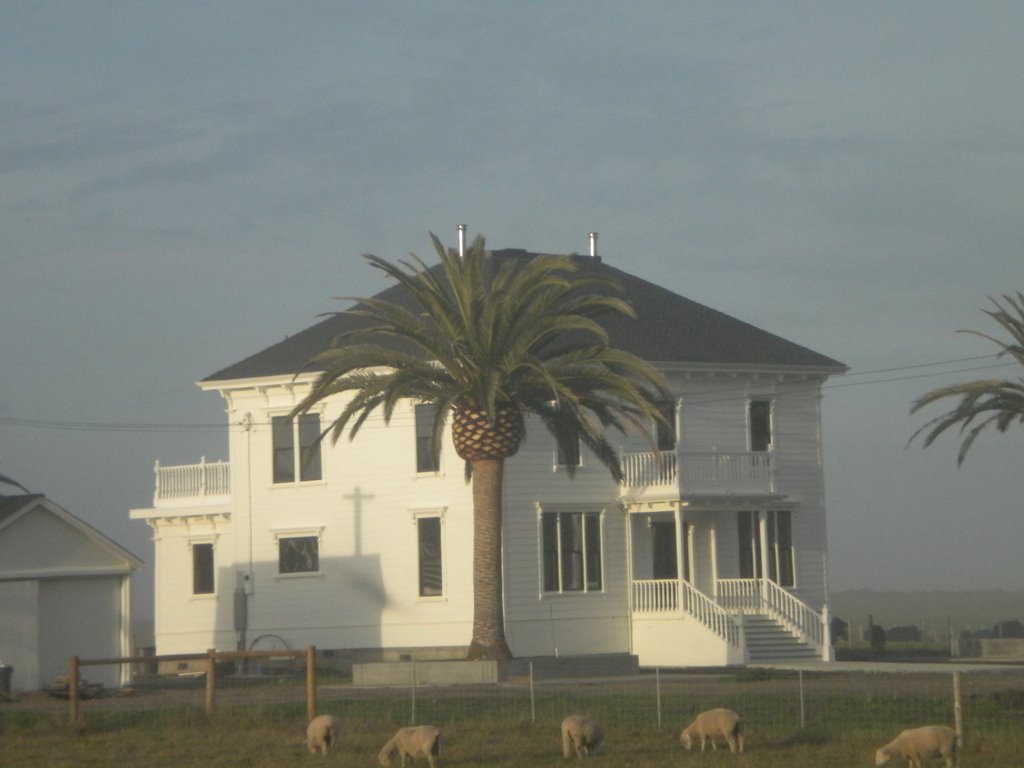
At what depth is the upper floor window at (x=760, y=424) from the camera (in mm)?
47656

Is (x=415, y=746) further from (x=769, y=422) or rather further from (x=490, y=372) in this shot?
(x=769, y=422)

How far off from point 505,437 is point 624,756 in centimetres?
1882

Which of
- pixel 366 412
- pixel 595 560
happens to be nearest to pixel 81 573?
pixel 366 412

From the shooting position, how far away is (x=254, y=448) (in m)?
47.7

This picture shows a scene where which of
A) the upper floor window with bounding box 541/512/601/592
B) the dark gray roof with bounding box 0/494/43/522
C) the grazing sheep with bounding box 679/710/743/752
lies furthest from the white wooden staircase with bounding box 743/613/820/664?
the grazing sheep with bounding box 679/710/743/752

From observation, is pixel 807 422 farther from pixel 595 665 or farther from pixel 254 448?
pixel 254 448

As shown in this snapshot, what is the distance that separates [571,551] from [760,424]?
659 centimetres

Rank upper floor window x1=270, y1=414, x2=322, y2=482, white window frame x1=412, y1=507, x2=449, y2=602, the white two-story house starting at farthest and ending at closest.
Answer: upper floor window x1=270, y1=414, x2=322, y2=482 → white window frame x1=412, y1=507, x2=449, y2=602 → the white two-story house

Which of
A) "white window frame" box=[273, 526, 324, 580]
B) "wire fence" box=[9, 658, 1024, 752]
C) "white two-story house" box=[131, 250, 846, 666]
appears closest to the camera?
"wire fence" box=[9, 658, 1024, 752]

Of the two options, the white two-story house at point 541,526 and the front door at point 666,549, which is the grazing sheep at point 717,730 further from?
the front door at point 666,549

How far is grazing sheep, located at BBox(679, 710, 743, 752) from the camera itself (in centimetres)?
2072

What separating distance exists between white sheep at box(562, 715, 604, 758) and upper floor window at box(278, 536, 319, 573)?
2673cm

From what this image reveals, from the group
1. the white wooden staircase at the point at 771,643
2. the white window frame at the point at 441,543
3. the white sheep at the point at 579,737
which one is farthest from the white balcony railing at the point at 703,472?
the white sheep at the point at 579,737

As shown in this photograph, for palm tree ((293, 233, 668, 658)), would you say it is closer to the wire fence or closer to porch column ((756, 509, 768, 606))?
the wire fence
